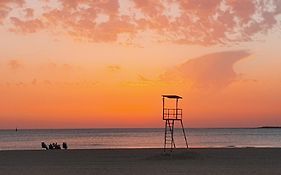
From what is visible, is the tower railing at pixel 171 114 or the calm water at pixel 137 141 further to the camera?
the calm water at pixel 137 141

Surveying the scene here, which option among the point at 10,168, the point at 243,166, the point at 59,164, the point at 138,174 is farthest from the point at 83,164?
the point at 243,166

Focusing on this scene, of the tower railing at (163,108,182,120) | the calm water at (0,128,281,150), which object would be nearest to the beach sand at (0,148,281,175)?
the tower railing at (163,108,182,120)

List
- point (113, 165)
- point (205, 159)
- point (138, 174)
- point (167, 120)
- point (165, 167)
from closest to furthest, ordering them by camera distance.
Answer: point (138, 174) → point (165, 167) → point (113, 165) → point (205, 159) → point (167, 120)

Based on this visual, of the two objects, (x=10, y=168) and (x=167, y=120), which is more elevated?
(x=167, y=120)

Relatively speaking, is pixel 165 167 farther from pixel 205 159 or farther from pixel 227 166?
pixel 205 159

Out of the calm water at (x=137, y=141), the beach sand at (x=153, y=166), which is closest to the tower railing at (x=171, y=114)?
the beach sand at (x=153, y=166)

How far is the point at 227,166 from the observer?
24.6 metres

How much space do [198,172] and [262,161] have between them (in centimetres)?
Answer: 694

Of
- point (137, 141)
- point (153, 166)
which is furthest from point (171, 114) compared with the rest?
point (137, 141)

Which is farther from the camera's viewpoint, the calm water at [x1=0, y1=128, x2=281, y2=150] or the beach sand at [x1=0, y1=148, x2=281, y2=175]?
the calm water at [x1=0, y1=128, x2=281, y2=150]

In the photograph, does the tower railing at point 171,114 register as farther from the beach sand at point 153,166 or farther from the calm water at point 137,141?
the calm water at point 137,141

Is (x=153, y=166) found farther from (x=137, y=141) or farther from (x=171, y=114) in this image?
(x=137, y=141)

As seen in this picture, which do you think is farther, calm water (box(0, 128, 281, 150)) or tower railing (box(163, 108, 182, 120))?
calm water (box(0, 128, 281, 150))

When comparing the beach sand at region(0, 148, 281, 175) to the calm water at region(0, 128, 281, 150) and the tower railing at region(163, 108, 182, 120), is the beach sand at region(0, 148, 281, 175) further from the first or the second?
the calm water at region(0, 128, 281, 150)
